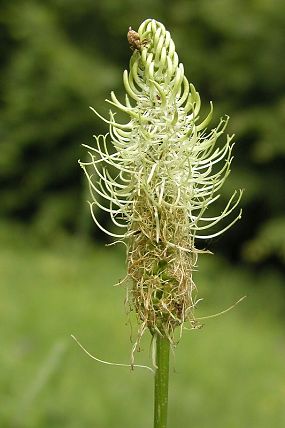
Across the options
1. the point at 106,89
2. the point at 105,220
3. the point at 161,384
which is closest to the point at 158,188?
the point at 161,384

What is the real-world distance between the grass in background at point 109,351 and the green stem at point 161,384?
5.64 ft

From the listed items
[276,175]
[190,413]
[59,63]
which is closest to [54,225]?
[59,63]

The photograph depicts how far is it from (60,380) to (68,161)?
286 inches

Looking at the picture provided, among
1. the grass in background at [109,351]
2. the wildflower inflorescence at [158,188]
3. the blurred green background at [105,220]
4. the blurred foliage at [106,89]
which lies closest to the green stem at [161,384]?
the wildflower inflorescence at [158,188]

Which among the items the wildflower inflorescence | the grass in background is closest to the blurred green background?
the grass in background

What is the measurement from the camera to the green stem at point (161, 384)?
1819 mm

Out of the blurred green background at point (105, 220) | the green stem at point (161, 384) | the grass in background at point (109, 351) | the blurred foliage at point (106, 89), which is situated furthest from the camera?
the blurred foliage at point (106, 89)

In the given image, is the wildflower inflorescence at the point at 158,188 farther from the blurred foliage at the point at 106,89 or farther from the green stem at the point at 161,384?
the blurred foliage at the point at 106,89

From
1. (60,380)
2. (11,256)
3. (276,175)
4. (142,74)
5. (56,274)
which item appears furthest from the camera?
(276,175)

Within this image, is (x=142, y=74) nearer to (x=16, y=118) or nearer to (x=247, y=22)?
(x=247, y=22)

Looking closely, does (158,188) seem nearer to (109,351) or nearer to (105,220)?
(109,351)

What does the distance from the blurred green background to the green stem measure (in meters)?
4.15

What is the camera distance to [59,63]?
12.5 meters

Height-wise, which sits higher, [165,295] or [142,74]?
[142,74]
